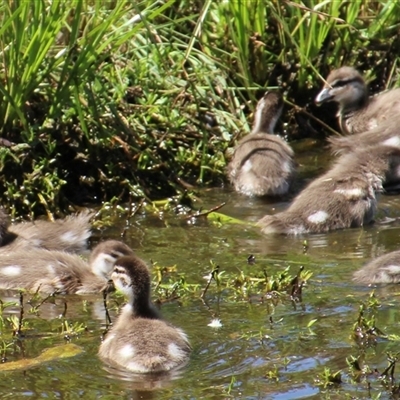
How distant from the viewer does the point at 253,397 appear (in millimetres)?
4945

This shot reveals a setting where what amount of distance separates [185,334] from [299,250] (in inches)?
75.3

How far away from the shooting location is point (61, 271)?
6906 mm

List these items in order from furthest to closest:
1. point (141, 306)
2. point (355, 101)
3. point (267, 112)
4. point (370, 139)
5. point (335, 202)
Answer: point (355, 101) < point (370, 139) < point (267, 112) < point (335, 202) < point (141, 306)

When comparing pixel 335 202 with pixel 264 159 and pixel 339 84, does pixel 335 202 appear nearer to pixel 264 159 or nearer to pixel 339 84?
pixel 264 159

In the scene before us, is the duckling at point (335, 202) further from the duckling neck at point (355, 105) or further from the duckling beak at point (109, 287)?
the duckling neck at point (355, 105)

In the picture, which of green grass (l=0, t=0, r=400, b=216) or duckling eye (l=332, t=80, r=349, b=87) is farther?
duckling eye (l=332, t=80, r=349, b=87)

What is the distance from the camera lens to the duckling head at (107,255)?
672cm


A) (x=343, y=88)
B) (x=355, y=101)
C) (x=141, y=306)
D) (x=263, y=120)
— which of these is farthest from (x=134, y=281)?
(x=355, y=101)

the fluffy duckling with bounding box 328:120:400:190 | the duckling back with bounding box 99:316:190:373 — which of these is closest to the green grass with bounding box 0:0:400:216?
the fluffy duckling with bounding box 328:120:400:190

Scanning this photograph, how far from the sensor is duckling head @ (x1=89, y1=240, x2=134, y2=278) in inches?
265

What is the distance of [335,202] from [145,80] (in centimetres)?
199

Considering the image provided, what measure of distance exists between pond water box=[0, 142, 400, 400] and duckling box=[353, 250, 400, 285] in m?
0.07

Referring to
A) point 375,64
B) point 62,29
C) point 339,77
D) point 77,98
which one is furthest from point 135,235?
point 375,64

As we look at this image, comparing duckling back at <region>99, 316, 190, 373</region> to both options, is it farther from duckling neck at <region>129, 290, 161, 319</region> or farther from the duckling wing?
the duckling wing
